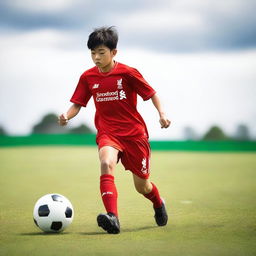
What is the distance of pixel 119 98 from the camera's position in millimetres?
5980

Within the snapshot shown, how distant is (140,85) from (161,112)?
15.1 inches

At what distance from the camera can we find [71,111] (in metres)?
6.28

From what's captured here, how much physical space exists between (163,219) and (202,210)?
139 centimetres

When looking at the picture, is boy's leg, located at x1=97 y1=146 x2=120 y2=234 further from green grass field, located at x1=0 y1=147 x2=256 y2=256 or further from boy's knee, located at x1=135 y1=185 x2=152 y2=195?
boy's knee, located at x1=135 y1=185 x2=152 y2=195

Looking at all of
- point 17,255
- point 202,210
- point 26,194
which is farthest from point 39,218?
point 26,194

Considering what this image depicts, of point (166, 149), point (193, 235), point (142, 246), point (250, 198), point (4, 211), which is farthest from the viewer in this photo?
point (166, 149)

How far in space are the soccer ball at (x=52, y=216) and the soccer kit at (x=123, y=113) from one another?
2.42ft

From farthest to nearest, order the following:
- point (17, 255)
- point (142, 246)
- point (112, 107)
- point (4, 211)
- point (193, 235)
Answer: point (4, 211)
point (112, 107)
point (193, 235)
point (142, 246)
point (17, 255)

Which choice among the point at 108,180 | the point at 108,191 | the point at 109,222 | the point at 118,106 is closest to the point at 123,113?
the point at 118,106

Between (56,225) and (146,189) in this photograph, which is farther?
(146,189)

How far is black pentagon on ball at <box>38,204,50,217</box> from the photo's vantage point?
5570 millimetres

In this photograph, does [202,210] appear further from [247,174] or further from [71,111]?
[247,174]

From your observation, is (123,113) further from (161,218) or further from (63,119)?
(161,218)

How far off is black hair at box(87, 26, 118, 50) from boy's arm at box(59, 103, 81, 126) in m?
0.73
